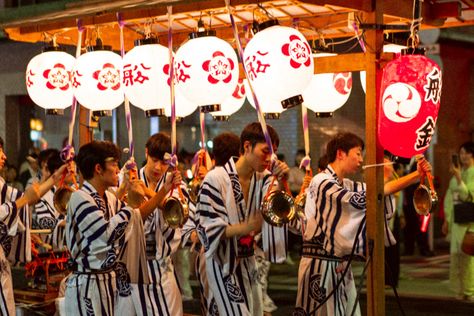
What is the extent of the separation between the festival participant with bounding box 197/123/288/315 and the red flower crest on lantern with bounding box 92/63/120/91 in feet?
6.44

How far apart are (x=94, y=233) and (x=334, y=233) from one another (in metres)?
2.32

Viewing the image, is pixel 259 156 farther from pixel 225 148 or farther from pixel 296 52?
pixel 225 148

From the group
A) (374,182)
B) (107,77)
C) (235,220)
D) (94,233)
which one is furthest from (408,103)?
(107,77)

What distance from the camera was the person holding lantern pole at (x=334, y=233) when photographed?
7902mm

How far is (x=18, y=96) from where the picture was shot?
72.2 feet

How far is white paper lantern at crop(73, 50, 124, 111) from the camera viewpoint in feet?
28.9

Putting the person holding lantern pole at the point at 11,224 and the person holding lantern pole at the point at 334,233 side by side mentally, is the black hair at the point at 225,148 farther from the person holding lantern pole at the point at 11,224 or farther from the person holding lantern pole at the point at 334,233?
the person holding lantern pole at the point at 11,224

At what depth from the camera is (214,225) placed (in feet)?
24.0

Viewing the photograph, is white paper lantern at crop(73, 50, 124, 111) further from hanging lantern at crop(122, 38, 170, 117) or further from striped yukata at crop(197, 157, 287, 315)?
striped yukata at crop(197, 157, 287, 315)

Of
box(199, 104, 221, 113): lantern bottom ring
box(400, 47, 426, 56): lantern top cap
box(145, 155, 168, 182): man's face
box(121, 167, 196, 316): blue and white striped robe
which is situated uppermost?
box(400, 47, 426, 56): lantern top cap

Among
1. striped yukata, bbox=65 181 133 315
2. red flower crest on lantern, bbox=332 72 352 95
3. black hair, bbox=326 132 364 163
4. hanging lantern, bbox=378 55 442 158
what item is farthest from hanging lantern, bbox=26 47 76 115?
hanging lantern, bbox=378 55 442 158

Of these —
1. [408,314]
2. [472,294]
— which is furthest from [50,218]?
[472,294]

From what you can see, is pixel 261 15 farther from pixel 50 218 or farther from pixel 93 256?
pixel 50 218

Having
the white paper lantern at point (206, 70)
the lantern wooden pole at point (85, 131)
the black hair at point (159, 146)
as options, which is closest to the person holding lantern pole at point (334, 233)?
the white paper lantern at point (206, 70)
